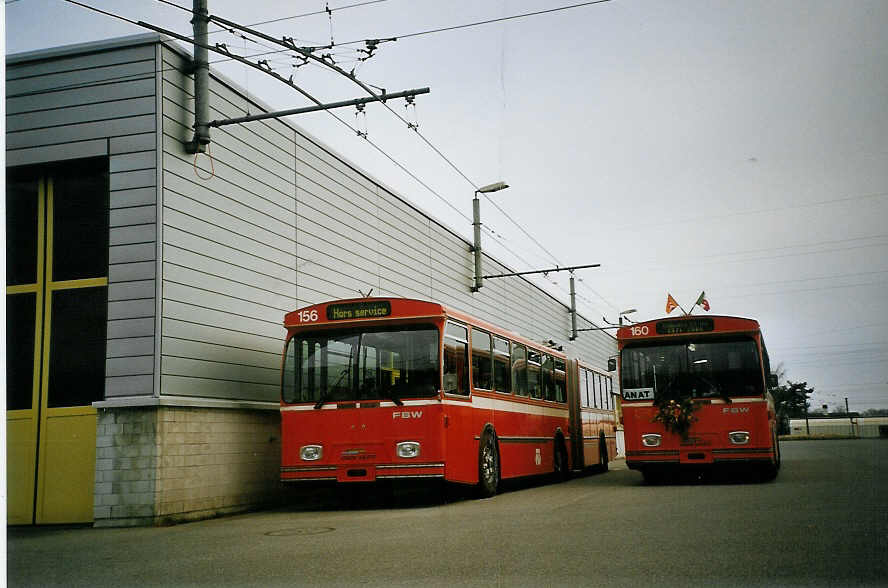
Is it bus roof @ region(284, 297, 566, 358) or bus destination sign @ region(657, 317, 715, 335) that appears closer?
bus roof @ region(284, 297, 566, 358)

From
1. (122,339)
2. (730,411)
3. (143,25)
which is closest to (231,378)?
(122,339)

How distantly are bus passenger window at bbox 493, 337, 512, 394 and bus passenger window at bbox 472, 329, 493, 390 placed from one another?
28 cm

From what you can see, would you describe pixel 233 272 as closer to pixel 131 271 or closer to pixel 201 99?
pixel 131 271

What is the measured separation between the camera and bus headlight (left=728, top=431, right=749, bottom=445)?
17.0 metres

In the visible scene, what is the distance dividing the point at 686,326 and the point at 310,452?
24.4 ft

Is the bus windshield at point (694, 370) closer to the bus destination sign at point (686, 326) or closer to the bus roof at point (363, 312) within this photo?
the bus destination sign at point (686, 326)

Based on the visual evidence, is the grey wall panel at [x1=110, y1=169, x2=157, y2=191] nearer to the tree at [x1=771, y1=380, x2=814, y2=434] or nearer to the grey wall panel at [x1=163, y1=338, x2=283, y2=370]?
the grey wall panel at [x1=163, y1=338, x2=283, y2=370]

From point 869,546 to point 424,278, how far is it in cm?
1831

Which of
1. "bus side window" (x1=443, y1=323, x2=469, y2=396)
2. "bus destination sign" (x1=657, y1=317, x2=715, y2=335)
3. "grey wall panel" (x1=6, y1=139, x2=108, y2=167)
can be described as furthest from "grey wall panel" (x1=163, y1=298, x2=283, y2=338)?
"bus destination sign" (x1=657, y1=317, x2=715, y2=335)

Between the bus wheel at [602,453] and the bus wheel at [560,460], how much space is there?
169 inches

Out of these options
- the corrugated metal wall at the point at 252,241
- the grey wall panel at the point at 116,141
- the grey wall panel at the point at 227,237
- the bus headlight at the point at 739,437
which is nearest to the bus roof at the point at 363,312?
the corrugated metal wall at the point at 252,241

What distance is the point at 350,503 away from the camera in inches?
666

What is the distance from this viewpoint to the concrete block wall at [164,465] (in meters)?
13.1

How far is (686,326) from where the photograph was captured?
1778cm
